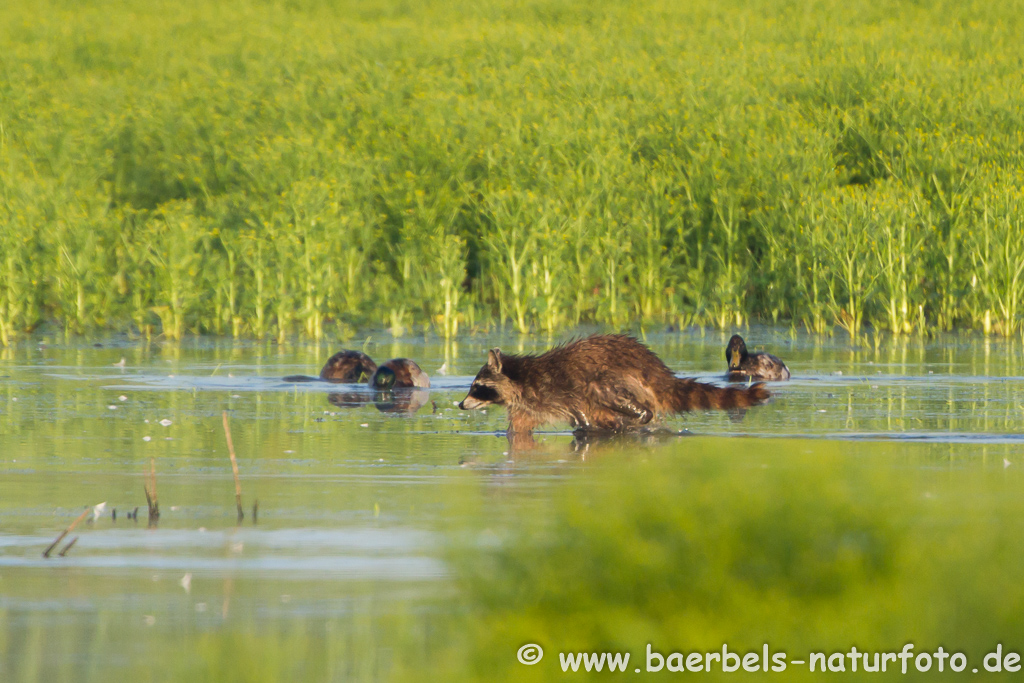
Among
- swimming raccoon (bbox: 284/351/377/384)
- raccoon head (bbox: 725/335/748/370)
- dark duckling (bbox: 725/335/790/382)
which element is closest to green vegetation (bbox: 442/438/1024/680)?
dark duckling (bbox: 725/335/790/382)

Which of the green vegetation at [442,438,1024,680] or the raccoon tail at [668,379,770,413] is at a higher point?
the raccoon tail at [668,379,770,413]

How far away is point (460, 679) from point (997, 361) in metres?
14.4

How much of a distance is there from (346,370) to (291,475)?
6772mm

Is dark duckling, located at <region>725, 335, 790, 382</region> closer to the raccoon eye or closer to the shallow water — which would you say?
the shallow water

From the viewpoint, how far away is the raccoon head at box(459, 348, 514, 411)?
39.1ft

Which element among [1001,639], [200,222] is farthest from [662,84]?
[1001,639]

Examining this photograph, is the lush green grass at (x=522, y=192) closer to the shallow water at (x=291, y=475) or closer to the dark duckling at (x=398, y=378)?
the shallow water at (x=291, y=475)

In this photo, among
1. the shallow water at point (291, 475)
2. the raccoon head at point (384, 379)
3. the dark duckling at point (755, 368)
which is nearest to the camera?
the shallow water at point (291, 475)

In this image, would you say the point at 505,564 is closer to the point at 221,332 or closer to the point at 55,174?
the point at 221,332

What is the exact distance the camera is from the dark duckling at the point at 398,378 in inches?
601

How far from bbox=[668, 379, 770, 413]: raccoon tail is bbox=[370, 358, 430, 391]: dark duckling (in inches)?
128

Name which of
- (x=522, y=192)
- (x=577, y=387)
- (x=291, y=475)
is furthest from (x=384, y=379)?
(x=522, y=192)

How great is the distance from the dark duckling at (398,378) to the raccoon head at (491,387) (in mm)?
3294

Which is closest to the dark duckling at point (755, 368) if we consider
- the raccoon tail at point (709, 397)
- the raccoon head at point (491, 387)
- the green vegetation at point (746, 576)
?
the raccoon tail at point (709, 397)
